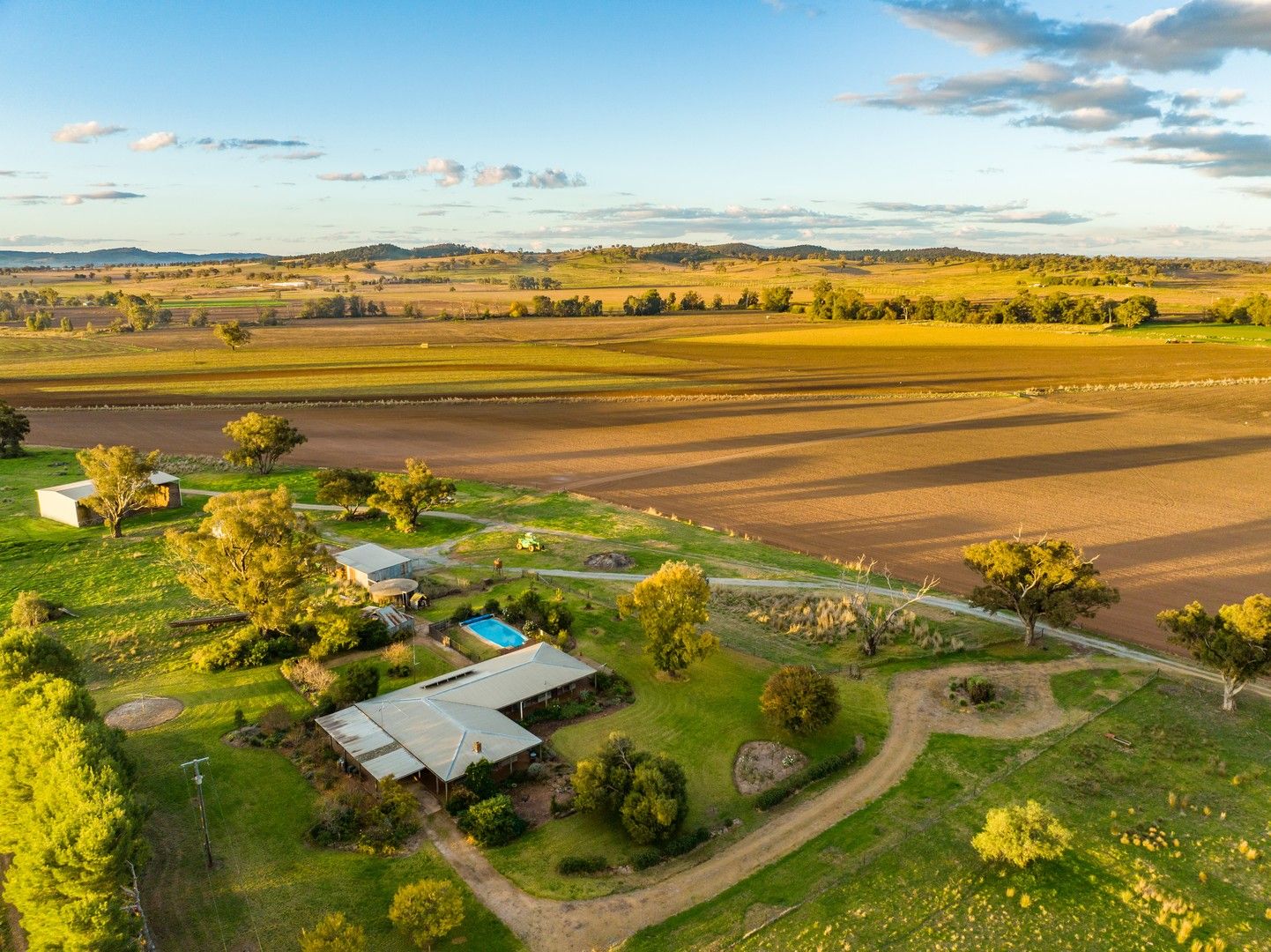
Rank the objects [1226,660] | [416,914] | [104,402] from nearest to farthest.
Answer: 1. [416,914]
2. [1226,660]
3. [104,402]

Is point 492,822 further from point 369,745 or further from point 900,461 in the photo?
point 900,461

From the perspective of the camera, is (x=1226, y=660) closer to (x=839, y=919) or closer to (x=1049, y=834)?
(x=1049, y=834)

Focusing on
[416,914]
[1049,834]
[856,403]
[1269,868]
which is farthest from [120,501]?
[856,403]

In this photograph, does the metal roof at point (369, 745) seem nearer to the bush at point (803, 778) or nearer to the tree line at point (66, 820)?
the tree line at point (66, 820)

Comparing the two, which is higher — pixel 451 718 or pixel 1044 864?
pixel 451 718

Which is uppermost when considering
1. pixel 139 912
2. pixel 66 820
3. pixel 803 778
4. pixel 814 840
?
pixel 66 820

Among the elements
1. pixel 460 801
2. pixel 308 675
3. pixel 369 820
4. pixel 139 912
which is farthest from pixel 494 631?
pixel 139 912
